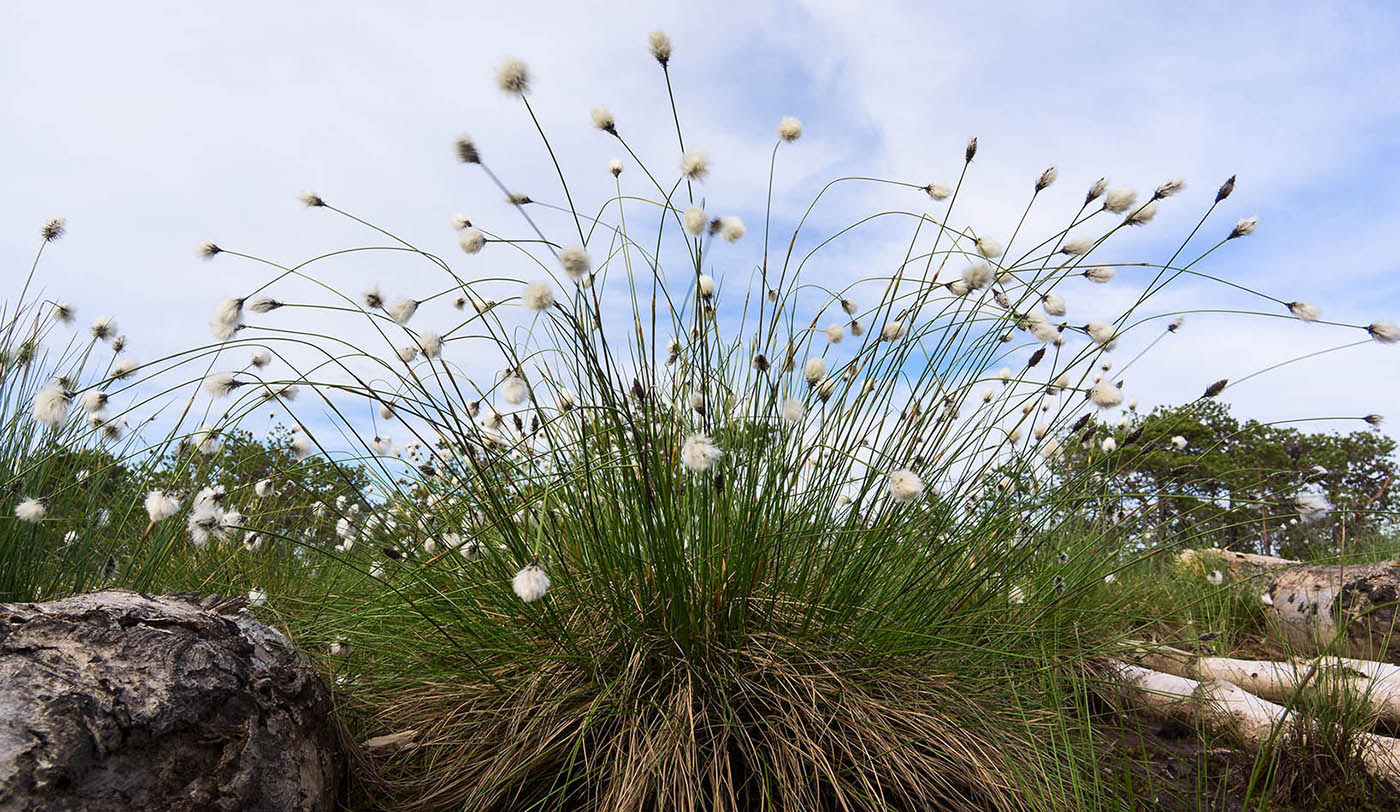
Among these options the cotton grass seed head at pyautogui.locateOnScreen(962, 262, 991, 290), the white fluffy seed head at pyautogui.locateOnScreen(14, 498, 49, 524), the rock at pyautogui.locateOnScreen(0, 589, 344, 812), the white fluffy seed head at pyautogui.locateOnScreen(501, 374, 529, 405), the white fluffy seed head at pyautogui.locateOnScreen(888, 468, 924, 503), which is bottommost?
the rock at pyautogui.locateOnScreen(0, 589, 344, 812)

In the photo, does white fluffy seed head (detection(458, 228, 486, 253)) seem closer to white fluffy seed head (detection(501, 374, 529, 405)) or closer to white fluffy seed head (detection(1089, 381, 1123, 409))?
white fluffy seed head (detection(501, 374, 529, 405))

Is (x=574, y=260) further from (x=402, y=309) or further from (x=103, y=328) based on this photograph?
(x=103, y=328)

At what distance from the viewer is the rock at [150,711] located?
5.04ft

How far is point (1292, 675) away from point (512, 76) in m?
3.86

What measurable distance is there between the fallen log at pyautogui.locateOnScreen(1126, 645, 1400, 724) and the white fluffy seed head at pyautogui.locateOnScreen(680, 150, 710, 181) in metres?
2.31

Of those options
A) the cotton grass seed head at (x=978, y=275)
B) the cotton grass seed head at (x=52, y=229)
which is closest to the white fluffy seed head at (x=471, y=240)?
the cotton grass seed head at (x=978, y=275)

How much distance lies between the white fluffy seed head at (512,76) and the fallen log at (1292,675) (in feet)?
9.25

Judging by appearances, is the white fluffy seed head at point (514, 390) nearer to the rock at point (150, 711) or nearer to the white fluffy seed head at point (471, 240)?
the white fluffy seed head at point (471, 240)

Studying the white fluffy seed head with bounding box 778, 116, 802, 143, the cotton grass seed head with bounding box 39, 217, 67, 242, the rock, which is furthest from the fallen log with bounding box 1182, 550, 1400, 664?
the cotton grass seed head with bounding box 39, 217, 67, 242

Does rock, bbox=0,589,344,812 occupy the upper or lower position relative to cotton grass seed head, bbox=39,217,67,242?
lower

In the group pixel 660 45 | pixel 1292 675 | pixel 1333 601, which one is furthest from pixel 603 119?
pixel 1333 601

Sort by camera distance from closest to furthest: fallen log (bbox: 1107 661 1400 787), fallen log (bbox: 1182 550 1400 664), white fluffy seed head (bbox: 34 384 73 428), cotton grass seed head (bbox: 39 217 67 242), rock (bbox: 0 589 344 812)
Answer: rock (bbox: 0 589 344 812) < white fluffy seed head (bbox: 34 384 73 428) < fallen log (bbox: 1107 661 1400 787) < cotton grass seed head (bbox: 39 217 67 242) < fallen log (bbox: 1182 550 1400 664)

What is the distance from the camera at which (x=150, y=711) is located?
1662 millimetres

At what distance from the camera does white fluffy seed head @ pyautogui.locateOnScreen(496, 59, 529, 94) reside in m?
2.12
